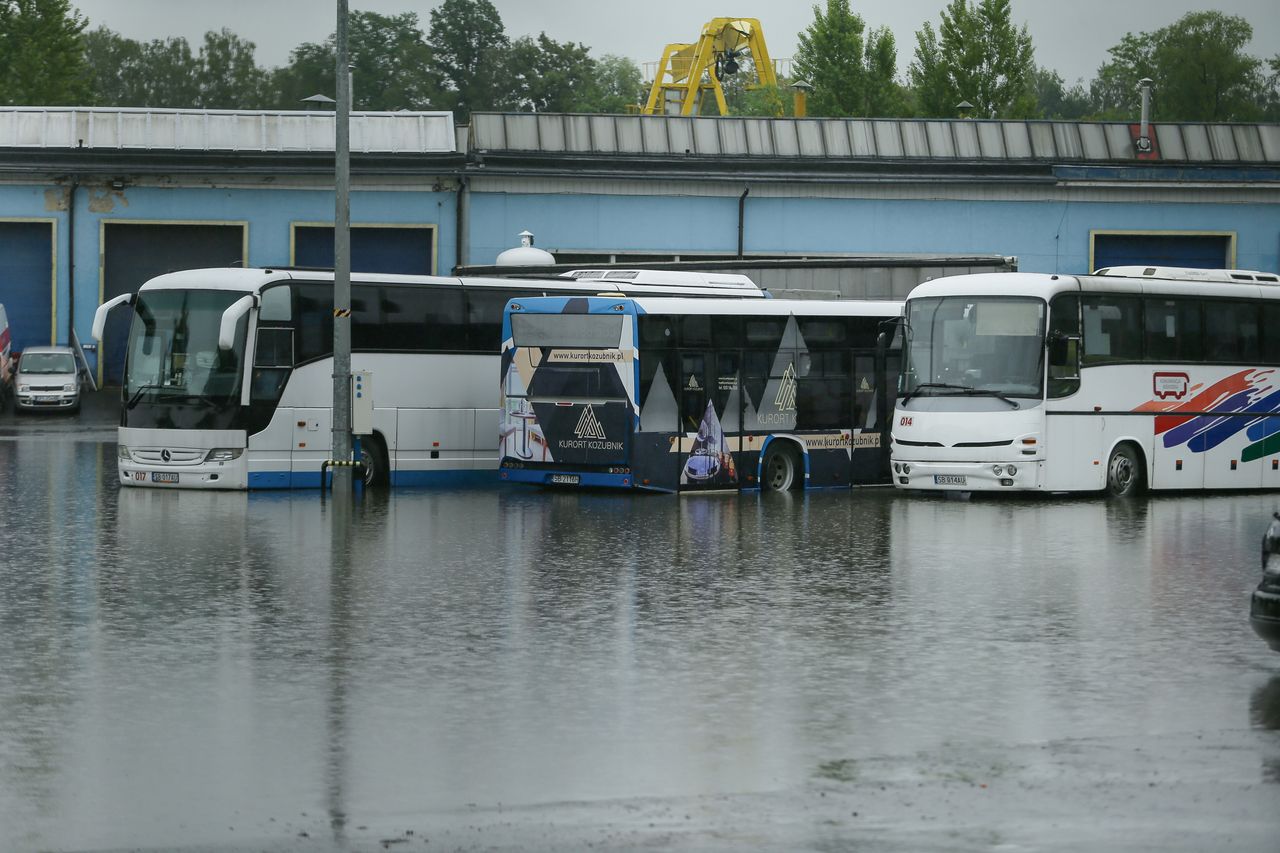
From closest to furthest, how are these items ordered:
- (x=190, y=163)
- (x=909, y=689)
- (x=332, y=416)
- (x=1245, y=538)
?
(x=909, y=689)
(x=1245, y=538)
(x=332, y=416)
(x=190, y=163)

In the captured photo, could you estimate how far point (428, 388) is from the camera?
28469 millimetres

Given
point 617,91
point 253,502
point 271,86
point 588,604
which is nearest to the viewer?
point 588,604

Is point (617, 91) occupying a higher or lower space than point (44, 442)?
higher

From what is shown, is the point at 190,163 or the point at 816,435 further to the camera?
the point at 190,163

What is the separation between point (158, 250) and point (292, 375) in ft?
75.1

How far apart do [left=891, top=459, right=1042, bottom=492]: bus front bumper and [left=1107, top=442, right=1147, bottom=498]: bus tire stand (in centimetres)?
168

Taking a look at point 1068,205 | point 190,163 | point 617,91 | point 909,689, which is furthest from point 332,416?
point 617,91

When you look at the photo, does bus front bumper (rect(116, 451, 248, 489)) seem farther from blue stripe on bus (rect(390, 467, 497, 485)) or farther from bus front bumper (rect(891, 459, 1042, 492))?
bus front bumper (rect(891, 459, 1042, 492))

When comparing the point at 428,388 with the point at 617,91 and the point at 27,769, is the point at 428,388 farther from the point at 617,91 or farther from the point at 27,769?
the point at 617,91

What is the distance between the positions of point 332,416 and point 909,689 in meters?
17.5

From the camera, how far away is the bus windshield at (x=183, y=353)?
26250 millimetres

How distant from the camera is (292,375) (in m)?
26.9

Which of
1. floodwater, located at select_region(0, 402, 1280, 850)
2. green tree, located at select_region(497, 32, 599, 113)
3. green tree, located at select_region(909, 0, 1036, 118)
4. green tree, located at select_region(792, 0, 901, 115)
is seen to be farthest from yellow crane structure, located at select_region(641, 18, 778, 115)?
floodwater, located at select_region(0, 402, 1280, 850)

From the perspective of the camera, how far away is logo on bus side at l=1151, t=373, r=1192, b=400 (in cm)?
2709
